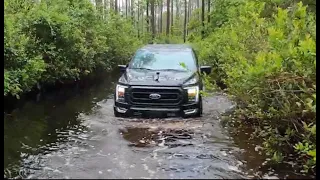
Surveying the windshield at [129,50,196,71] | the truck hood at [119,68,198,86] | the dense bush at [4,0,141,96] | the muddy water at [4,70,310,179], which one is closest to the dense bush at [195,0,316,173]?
the muddy water at [4,70,310,179]

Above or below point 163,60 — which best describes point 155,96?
below

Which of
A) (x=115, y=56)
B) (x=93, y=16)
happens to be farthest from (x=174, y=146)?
(x=115, y=56)

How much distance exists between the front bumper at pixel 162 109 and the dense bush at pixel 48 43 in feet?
7.56

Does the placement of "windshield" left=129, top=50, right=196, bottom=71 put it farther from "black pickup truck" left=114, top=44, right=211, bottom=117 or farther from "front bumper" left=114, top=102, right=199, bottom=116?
"front bumper" left=114, top=102, right=199, bottom=116

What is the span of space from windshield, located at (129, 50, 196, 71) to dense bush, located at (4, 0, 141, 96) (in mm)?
2504

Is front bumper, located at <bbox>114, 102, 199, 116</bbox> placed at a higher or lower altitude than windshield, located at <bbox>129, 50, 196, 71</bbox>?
lower

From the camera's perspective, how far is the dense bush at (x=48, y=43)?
9.71 m

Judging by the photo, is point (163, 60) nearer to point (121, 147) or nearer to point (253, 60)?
point (253, 60)

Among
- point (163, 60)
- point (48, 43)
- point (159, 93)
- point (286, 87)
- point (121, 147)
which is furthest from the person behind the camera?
point (48, 43)

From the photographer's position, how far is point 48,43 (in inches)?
514

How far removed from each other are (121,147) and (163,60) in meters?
3.70

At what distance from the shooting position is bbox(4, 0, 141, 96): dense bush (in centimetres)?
971

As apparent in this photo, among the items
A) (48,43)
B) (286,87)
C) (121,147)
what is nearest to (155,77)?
(121,147)

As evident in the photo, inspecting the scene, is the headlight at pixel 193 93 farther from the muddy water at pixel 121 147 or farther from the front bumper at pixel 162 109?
the muddy water at pixel 121 147
